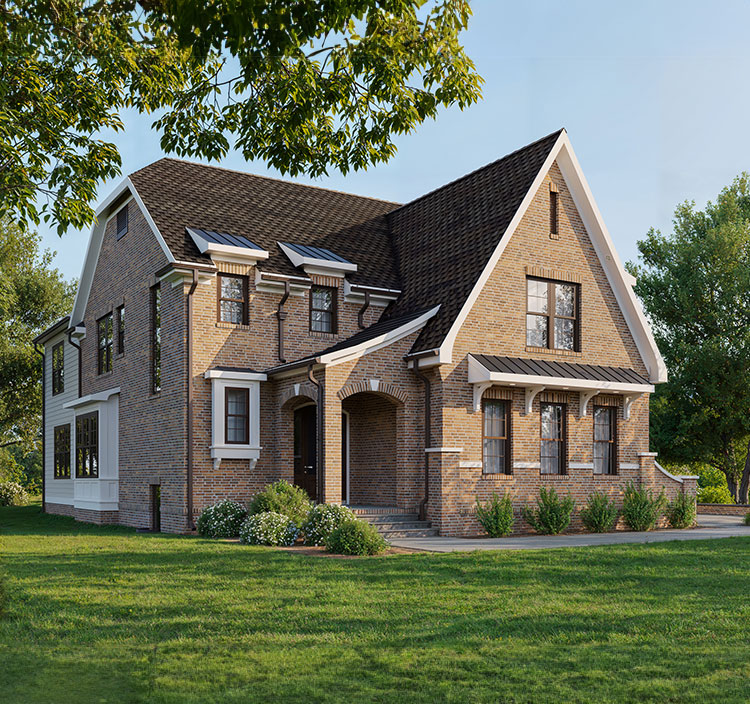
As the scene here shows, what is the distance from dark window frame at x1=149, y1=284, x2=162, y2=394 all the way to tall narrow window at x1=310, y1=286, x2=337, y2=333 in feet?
13.2

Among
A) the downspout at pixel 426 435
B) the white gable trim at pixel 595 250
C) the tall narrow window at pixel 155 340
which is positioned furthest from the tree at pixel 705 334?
the tall narrow window at pixel 155 340

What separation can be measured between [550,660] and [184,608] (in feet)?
14.1

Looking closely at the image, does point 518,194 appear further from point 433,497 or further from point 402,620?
point 402,620

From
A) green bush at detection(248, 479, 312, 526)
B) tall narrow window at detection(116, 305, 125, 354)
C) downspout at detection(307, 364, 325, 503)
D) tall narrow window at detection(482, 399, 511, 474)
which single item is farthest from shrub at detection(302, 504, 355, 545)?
tall narrow window at detection(116, 305, 125, 354)

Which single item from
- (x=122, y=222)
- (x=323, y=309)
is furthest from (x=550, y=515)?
(x=122, y=222)

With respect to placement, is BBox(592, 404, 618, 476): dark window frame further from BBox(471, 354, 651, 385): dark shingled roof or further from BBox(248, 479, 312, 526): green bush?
BBox(248, 479, 312, 526): green bush

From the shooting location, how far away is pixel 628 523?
2016cm

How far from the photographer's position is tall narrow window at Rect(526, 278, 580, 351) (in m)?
20.3

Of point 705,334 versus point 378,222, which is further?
point 705,334

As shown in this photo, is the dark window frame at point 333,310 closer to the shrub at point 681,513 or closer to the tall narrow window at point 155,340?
the tall narrow window at point 155,340

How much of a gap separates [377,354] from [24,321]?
29.0 m

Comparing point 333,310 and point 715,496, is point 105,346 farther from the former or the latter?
point 715,496

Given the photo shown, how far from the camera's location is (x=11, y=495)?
38.2 metres

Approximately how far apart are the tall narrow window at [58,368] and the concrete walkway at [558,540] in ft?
60.5
